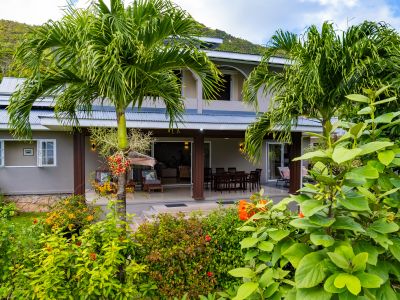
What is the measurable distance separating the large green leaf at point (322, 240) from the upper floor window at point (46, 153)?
14.2m

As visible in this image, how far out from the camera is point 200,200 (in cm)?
1345

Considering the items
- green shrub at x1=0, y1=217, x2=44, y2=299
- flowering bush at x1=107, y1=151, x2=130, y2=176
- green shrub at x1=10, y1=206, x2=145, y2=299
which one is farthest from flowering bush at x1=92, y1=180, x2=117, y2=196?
green shrub at x1=10, y1=206, x2=145, y2=299

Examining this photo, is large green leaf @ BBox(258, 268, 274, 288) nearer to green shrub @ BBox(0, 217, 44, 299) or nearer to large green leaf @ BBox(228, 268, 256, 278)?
large green leaf @ BBox(228, 268, 256, 278)

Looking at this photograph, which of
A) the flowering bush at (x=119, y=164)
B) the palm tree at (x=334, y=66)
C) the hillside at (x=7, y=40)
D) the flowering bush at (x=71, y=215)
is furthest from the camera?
the hillside at (x=7, y=40)

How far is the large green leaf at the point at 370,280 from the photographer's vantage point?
4.55ft

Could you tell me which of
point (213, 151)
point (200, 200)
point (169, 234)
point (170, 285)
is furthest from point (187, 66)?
point (213, 151)

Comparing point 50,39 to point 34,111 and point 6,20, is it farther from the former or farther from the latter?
point 6,20

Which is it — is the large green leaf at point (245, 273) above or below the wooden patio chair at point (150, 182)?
above

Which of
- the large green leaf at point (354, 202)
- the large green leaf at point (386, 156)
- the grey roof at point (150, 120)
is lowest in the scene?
the large green leaf at point (354, 202)

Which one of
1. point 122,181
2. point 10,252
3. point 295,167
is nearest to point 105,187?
point 122,181

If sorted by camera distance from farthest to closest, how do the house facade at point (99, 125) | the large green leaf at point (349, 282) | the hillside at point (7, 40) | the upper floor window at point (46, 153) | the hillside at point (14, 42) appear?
1. the hillside at point (14, 42)
2. the hillside at point (7, 40)
3. the upper floor window at point (46, 153)
4. the house facade at point (99, 125)
5. the large green leaf at point (349, 282)

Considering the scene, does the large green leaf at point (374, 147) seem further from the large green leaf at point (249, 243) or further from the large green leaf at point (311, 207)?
the large green leaf at point (249, 243)

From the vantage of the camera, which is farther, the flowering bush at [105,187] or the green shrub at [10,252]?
the flowering bush at [105,187]

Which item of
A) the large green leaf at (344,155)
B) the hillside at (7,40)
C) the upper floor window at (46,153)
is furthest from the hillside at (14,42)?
the large green leaf at (344,155)
